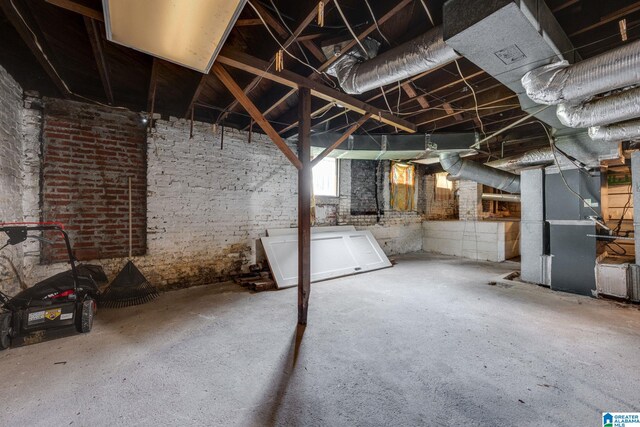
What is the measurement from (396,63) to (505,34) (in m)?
0.70

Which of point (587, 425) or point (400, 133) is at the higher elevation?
point (400, 133)

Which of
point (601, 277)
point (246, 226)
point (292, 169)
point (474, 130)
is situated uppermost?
point (474, 130)

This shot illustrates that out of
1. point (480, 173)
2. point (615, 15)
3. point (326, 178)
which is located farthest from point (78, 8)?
point (480, 173)

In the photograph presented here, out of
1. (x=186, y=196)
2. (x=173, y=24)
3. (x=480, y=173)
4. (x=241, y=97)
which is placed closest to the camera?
(x=173, y=24)

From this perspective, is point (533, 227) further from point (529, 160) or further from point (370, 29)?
point (370, 29)

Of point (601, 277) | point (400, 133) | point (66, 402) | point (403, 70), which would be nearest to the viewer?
point (66, 402)

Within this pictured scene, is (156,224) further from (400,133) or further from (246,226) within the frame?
(400,133)

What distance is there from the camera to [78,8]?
1596 mm

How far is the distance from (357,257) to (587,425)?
11.3ft

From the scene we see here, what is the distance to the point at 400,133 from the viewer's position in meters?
4.46

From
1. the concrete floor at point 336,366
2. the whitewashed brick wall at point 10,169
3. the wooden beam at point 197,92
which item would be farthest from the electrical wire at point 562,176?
the whitewashed brick wall at point 10,169

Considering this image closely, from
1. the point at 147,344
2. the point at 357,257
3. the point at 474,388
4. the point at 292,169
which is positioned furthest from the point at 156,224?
the point at 474,388

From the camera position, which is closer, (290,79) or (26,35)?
(26,35)

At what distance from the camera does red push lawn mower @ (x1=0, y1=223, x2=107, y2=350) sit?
1.98 m
